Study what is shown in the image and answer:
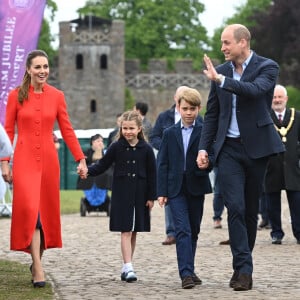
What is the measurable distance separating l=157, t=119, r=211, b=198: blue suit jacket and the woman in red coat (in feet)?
2.40

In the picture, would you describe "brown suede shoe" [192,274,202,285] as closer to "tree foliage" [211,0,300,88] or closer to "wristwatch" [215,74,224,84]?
"wristwatch" [215,74,224,84]

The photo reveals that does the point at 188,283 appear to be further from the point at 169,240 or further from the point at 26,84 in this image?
the point at 169,240

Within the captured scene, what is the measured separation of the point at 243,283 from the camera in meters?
10.7

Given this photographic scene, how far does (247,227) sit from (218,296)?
3.09 feet

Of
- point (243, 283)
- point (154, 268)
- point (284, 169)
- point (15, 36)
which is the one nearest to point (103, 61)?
point (15, 36)

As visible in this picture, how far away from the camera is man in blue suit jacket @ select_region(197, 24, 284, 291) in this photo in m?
10.8

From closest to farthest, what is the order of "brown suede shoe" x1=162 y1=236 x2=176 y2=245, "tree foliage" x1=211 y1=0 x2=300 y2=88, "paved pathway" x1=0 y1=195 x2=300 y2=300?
"paved pathway" x1=0 y1=195 x2=300 y2=300 < "brown suede shoe" x1=162 y1=236 x2=176 y2=245 < "tree foliage" x1=211 y1=0 x2=300 y2=88

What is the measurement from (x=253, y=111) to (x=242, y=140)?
0.25 meters

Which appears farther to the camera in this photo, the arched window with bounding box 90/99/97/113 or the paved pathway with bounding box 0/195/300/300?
the arched window with bounding box 90/99/97/113

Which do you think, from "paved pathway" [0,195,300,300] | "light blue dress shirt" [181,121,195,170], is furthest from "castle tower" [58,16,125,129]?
"light blue dress shirt" [181,121,195,170]

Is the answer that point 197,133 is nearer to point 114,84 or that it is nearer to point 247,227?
point 247,227

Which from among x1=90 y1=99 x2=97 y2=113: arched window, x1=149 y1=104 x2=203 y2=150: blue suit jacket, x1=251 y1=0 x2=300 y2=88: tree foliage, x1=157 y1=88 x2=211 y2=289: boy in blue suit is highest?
x1=251 y1=0 x2=300 y2=88: tree foliage

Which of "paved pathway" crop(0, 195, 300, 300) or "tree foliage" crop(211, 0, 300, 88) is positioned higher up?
"tree foliage" crop(211, 0, 300, 88)

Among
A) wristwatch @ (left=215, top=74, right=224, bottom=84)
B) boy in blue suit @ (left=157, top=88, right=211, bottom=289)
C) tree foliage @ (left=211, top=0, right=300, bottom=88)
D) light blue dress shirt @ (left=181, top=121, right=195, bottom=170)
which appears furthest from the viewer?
tree foliage @ (left=211, top=0, right=300, bottom=88)
